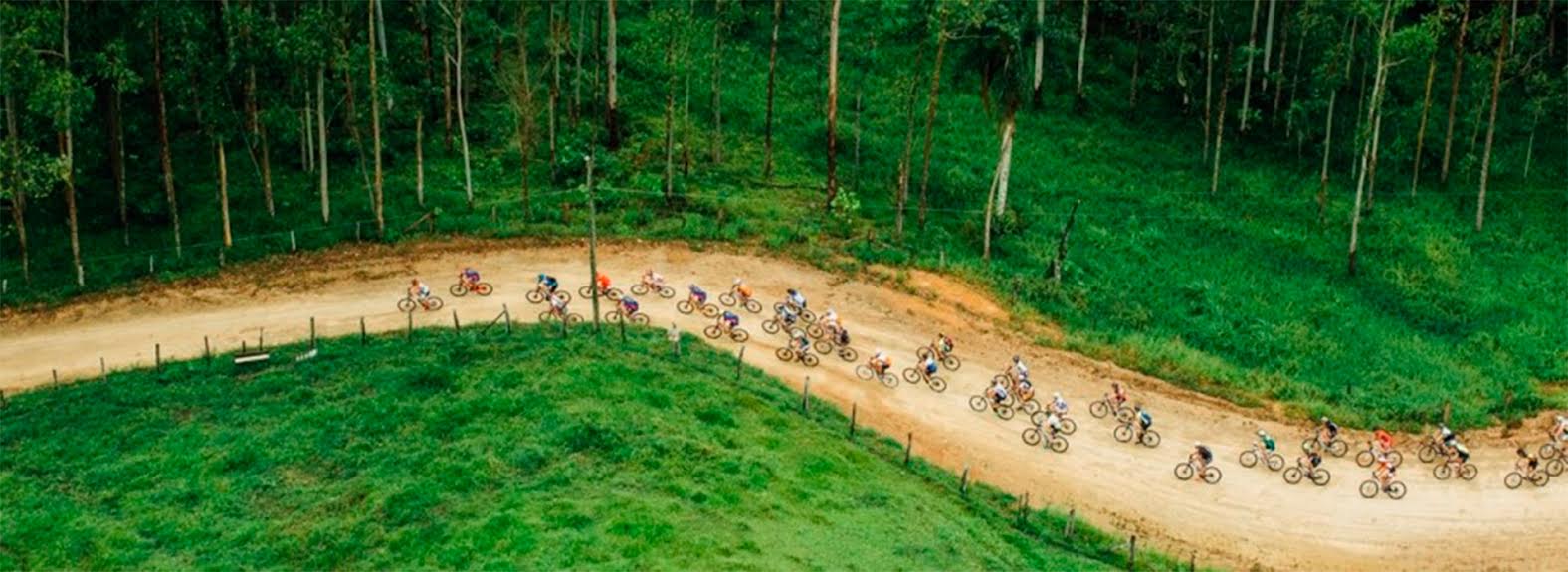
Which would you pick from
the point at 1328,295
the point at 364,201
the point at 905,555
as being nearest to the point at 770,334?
the point at 905,555

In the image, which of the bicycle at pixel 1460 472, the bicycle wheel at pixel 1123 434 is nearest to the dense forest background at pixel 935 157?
the bicycle at pixel 1460 472

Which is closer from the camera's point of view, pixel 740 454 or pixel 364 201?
pixel 740 454

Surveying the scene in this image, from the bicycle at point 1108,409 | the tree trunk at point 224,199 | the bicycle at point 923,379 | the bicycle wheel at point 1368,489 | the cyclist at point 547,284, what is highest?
the tree trunk at point 224,199

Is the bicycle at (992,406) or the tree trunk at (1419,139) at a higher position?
the tree trunk at (1419,139)

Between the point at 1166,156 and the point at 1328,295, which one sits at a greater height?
the point at 1166,156

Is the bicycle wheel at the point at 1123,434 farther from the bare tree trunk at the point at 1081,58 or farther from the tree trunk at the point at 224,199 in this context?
the tree trunk at the point at 224,199

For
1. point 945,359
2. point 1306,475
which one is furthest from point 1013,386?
point 1306,475

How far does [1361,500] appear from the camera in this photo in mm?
45750

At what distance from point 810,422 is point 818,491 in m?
4.89

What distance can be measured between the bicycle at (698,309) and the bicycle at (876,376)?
6563 millimetres

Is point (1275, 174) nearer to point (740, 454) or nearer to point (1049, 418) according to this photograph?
point (1049, 418)

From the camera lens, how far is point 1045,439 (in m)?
47.3

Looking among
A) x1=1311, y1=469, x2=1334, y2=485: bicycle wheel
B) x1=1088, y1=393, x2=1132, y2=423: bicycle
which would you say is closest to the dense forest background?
x1=1088, y1=393, x2=1132, y2=423: bicycle

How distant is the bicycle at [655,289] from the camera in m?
53.9
